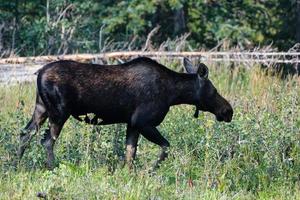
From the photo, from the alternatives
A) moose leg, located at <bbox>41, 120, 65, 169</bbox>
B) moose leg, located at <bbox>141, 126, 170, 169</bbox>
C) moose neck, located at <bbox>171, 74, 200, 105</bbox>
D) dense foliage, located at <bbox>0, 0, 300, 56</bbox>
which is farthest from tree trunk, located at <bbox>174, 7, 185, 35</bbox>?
moose leg, located at <bbox>41, 120, 65, 169</bbox>

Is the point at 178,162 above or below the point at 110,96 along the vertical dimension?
below

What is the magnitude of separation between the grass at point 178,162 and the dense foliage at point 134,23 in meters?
10.1

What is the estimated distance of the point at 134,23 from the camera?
22531 millimetres

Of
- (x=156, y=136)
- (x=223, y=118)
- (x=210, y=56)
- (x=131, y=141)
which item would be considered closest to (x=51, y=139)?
(x=131, y=141)

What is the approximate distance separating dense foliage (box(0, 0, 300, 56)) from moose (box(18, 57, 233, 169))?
10.4m

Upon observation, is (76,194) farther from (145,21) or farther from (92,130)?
(145,21)

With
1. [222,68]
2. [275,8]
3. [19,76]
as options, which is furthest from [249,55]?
[275,8]

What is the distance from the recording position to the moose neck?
34.3 ft

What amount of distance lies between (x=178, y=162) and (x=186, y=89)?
4.28ft

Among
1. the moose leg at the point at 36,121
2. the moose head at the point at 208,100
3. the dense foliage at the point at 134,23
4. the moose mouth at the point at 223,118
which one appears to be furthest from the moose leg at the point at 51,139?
the dense foliage at the point at 134,23

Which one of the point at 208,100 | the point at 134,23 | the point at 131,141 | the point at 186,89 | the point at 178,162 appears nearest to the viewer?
the point at 178,162

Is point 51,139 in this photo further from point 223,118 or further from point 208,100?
point 223,118

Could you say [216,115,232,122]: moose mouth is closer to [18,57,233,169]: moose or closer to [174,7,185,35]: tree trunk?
[18,57,233,169]: moose

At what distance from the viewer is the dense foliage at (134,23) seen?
22.0 meters
